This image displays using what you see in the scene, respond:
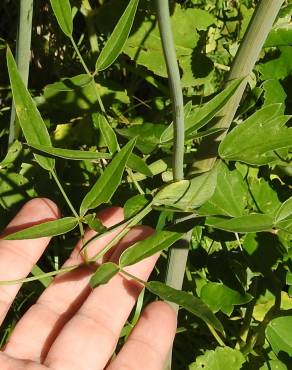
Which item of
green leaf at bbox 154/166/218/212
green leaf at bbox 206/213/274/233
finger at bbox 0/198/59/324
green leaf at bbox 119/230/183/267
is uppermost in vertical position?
green leaf at bbox 154/166/218/212

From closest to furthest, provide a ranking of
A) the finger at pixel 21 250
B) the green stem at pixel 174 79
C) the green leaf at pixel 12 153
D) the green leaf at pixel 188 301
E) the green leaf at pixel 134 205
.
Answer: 1. the green stem at pixel 174 79
2. the green leaf at pixel 188 301
3. the green leaf at pixel 134 205
4. the finger at pixel 21 250
5. the green leaf at pixel 12 153

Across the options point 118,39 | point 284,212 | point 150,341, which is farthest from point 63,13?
point 150,341

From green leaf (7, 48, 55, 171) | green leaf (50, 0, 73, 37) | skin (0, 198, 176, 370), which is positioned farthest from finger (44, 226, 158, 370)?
green leaf (50, 0, 73, 37)

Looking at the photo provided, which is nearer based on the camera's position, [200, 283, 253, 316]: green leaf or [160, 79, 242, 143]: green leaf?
[160, 79, 242, 143]: green leaf

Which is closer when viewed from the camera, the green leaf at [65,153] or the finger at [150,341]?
the green leaf at [65,153]

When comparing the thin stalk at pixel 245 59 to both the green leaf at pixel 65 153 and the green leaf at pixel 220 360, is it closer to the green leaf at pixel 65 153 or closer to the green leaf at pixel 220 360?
the green leaf at pixel 65 153

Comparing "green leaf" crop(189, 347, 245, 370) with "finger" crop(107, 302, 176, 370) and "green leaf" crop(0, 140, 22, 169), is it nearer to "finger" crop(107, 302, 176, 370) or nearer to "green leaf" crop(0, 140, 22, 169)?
"finger" crop(107, 302, 176, 370)

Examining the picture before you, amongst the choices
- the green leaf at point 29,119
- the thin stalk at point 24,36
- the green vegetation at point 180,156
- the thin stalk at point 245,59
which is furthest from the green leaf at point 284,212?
the thin stalk at point 24,36
